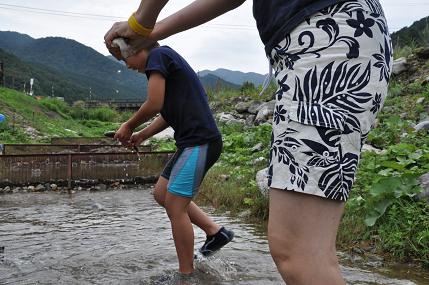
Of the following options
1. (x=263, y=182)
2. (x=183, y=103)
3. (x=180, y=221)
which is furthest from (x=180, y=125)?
(x=263, y=182)

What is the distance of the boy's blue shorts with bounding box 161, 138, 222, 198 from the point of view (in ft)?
10.6

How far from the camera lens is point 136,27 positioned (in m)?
1.71

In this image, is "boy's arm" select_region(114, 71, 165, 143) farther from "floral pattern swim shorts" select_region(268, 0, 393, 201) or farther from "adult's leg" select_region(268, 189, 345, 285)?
"adult's leg" select_region(268, 189, 345, 285)

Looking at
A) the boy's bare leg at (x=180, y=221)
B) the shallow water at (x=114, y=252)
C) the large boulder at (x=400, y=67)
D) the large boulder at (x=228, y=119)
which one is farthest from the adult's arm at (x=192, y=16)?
the large boulder at (x=228, y=119)

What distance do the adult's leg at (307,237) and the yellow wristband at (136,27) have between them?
815mm

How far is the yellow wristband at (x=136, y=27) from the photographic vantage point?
5.57 ft

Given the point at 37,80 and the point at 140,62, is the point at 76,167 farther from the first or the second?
the point at 37,80

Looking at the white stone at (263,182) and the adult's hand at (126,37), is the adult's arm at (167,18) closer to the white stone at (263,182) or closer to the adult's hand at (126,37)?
the adult's hand at (126,37)

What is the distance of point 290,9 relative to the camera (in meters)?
1.43

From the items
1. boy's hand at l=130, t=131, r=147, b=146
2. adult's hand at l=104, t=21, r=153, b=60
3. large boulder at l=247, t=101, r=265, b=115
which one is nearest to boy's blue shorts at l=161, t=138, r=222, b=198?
boy's hand at l=130, t=131, r=147, b=146

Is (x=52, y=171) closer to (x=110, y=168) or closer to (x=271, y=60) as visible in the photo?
(x=110, y=168)

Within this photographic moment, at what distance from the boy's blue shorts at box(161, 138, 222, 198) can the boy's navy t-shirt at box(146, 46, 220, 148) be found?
51 millimetres

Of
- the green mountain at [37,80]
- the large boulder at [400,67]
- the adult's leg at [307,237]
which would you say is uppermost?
the green mountain at [37,80]

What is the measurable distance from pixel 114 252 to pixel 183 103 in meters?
1.69
